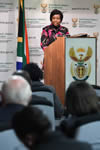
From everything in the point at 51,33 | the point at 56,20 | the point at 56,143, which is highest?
the point at 56,20

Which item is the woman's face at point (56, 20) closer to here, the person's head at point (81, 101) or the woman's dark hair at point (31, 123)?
the person's head at point (81, 101)

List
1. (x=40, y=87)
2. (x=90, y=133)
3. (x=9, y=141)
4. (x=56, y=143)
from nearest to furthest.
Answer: (x=56, y=143) → (x=9, y=141) → (x=90, y=133) → (x=40, y=87)

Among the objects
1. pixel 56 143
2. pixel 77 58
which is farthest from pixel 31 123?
pixel 77 58

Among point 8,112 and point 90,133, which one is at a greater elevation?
point 8,112

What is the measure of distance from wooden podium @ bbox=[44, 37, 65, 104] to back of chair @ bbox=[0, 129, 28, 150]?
136 inches

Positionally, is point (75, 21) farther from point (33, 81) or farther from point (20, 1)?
point (33, 81)

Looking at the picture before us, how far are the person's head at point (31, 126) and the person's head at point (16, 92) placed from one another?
0.85 m

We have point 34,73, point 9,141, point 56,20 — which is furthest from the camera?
point 56,20

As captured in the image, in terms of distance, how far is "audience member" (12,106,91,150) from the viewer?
49.1 inches

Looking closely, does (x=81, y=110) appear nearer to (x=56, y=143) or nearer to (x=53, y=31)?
(x=56, y=143)

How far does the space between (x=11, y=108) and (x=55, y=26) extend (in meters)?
4.97

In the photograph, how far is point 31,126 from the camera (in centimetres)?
133

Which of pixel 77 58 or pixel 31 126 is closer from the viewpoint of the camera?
pixel 31 126

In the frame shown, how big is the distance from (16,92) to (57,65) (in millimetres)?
3274
